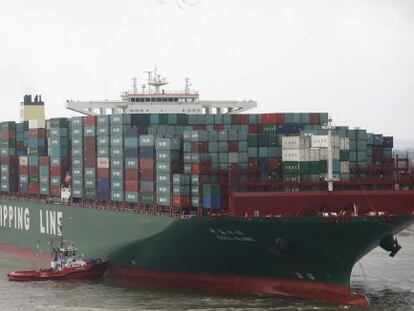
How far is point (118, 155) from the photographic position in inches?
2164

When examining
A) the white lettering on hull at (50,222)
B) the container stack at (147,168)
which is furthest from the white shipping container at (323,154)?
the white lettering on hull at (50,222)

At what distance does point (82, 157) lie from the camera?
192ft

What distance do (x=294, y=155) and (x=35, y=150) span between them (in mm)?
19230

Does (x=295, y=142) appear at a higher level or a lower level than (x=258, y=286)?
higher

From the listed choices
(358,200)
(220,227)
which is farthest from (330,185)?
(220,227)

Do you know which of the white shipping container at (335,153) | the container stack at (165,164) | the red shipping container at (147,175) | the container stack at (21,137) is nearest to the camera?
the white shipping container at (335,153)

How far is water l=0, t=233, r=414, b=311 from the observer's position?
4569cm

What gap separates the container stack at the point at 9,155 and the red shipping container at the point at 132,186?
13436 millimetres

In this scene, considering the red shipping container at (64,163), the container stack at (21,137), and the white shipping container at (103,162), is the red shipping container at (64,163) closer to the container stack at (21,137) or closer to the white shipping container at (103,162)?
the white shipping container at (103,162)

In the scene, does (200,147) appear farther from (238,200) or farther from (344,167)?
(344,167)

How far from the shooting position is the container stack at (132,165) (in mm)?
53406

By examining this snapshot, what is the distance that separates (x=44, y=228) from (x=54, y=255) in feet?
22.2

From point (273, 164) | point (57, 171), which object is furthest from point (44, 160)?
point (273, 164)

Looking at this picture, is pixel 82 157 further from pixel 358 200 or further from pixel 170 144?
pixel 358 200
